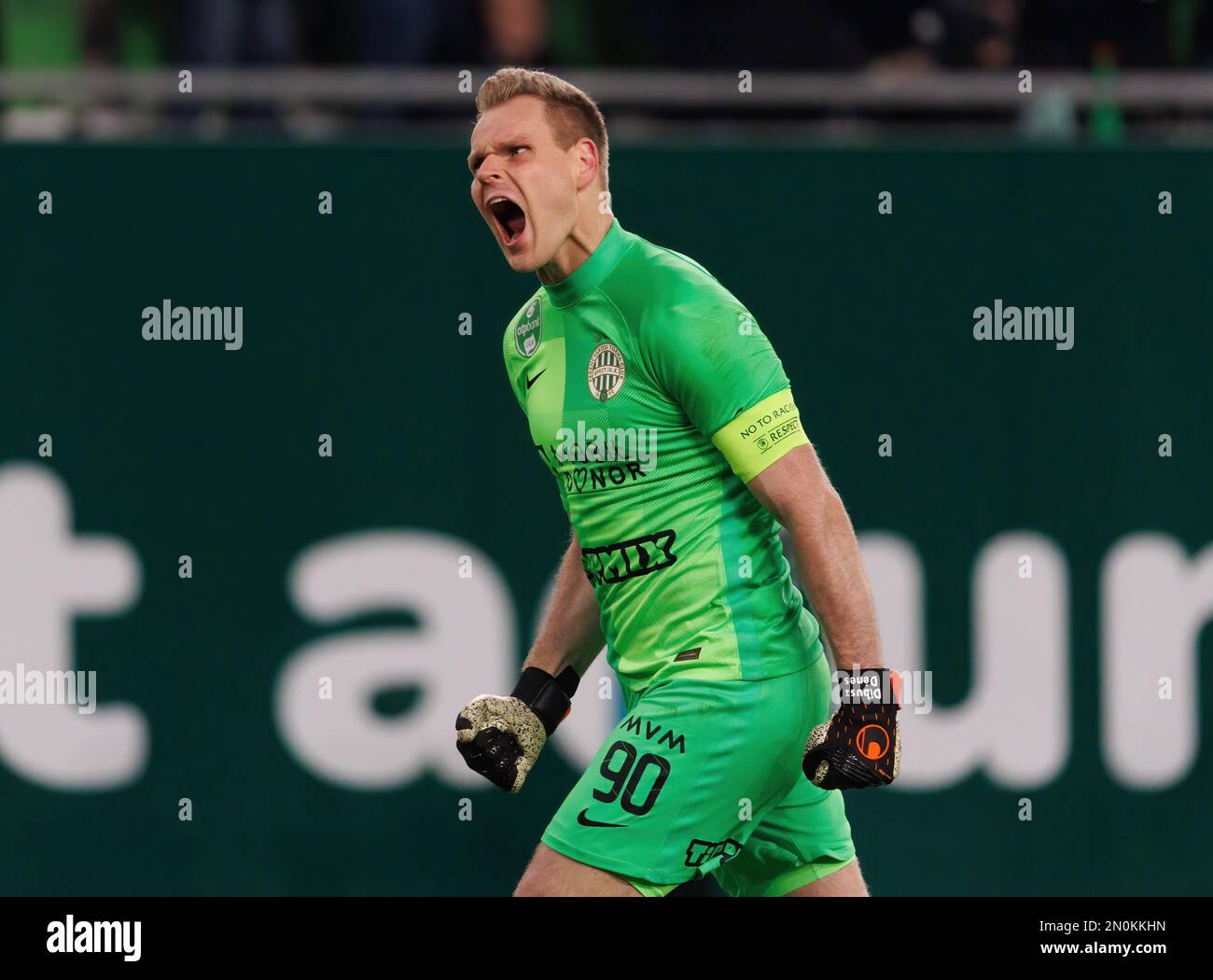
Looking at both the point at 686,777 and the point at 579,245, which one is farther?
the point at 579,245

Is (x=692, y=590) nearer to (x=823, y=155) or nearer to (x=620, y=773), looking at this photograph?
(x=620, y=773)

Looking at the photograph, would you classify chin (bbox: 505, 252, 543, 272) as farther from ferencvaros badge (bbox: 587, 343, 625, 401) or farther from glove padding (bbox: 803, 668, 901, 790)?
glove padding (bbox: 803, 668, 901, 790)

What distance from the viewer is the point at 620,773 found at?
12.4ft

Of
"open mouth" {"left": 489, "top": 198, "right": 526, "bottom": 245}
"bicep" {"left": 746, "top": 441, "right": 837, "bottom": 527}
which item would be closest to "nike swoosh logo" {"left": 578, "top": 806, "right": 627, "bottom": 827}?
"bicep" {"left": 746, "top": 441, "right": 837, "bottom": 527}

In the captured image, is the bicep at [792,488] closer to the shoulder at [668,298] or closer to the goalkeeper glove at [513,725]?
the shoulder at [668,298]

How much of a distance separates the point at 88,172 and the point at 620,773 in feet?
10.6

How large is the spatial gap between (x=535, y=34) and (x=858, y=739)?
12.6ft

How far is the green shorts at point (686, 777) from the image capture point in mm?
3768

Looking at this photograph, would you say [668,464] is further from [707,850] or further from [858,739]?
[707,850]

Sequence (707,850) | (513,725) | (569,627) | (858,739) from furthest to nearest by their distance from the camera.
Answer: (569,627)
(513,725)
(707,850)
(858,739)

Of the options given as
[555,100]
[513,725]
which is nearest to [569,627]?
[513,725]

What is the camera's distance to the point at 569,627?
4.36 metres

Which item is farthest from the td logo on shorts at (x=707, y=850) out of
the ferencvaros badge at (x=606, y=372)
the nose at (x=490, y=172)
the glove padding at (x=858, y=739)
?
the nose at (x=490, y=172)
